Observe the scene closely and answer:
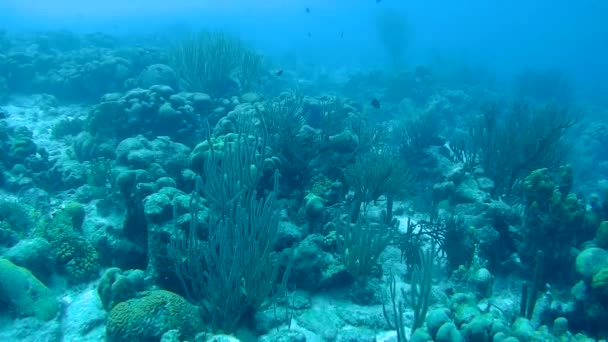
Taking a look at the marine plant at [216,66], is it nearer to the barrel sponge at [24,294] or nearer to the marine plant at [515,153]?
the marine plant at [515,153]

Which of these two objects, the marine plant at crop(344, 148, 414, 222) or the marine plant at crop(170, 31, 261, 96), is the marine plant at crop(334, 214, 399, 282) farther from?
the marine plant at crop(170, 31, 261, 96)

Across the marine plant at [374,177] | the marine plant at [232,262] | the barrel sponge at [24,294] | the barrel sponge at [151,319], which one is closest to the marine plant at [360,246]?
the marine plant at [232,262]

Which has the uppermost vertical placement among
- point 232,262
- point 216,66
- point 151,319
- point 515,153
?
point 216,66

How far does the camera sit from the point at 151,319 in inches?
153

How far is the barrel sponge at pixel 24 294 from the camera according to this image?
462cm

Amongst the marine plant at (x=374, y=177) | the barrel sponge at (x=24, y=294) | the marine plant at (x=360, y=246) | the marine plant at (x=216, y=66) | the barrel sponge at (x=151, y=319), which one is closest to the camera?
the barrel sponge at (x=151, y=319)

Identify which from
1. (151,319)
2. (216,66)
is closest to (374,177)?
(151,319)

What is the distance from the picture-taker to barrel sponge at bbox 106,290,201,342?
383 cm

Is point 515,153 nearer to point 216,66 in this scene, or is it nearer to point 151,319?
point 151,319

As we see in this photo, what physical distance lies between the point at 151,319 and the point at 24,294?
206 cm

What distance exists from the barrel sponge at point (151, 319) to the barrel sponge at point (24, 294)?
1381mm

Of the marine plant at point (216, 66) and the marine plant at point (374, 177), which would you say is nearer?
the marine plant at point (374, 177)

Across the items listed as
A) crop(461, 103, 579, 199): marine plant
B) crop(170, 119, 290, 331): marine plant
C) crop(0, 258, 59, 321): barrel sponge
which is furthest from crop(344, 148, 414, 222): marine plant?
crop(0, 258, 59, 321): barrel sponge

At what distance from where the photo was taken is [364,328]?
480cm
